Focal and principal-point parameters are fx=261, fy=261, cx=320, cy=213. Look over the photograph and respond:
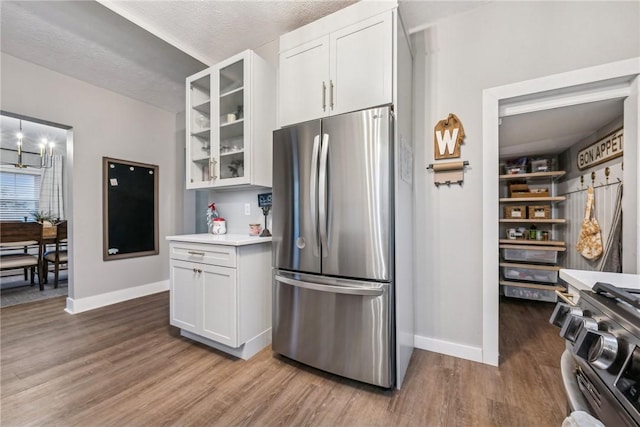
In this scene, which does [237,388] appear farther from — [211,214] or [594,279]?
[594,279]

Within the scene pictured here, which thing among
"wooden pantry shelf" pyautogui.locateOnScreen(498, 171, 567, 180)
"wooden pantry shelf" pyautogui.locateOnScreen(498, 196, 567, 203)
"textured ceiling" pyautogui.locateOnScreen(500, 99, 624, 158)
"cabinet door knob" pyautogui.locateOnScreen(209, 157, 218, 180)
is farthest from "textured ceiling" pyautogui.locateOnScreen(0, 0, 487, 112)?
"wooden pantry shelf" pyautogui.locateOnScreen(498, 196, 567, 203)

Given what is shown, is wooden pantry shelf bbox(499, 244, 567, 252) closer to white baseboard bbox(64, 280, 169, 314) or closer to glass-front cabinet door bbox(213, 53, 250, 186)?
glass-front cabinet door bbox(213, 53, 250, 186)

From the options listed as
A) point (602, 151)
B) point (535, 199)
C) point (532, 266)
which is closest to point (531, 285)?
point (532, 266)

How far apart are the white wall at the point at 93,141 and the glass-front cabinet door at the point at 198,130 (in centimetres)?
154

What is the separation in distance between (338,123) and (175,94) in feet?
9.75

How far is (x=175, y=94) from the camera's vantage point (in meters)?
3.52

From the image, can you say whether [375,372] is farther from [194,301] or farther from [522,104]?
[522,104]

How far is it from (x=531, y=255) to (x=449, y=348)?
2.07m

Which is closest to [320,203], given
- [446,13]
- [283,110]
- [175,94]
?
[283,110]

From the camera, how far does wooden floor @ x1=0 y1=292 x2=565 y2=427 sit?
4.61 ft

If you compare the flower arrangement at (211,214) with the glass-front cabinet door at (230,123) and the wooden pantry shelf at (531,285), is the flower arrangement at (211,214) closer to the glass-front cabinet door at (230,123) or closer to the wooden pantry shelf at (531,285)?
the glass-front cabinet door at (230,123)

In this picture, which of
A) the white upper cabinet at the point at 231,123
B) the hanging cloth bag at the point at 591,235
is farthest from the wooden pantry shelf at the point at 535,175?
the white upper cabinet at the point at 231,123

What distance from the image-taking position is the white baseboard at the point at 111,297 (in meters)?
2.99

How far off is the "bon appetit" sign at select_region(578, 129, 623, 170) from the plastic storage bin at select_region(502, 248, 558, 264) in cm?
104
